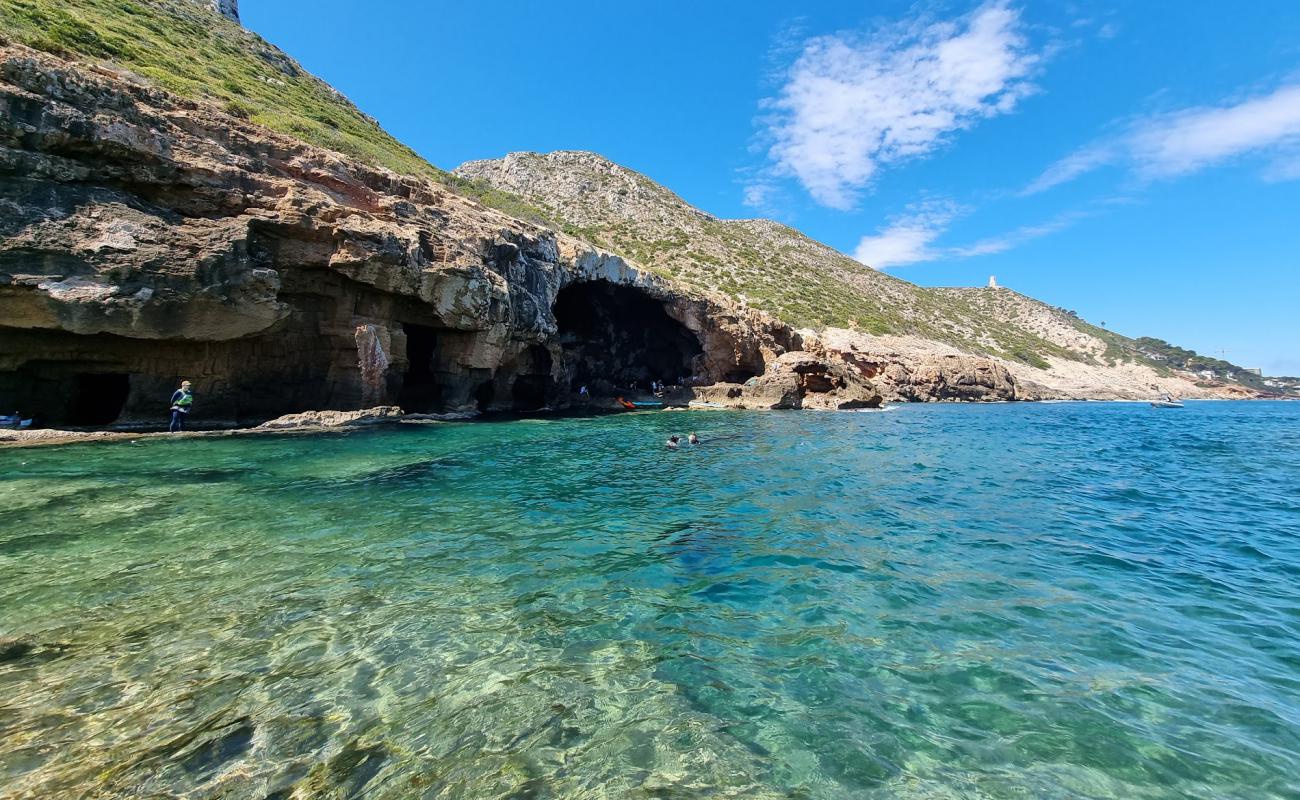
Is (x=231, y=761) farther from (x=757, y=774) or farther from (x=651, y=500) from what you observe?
(x=651, y=500)

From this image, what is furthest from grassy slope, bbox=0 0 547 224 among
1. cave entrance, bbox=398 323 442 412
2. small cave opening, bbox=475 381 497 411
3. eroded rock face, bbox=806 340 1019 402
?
eroded rock face, bbox=806 340 1019 402

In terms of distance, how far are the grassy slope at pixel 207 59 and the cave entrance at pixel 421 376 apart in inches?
357

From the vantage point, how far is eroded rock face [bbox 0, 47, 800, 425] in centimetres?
1390

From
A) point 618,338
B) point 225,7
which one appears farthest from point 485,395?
point 225,7

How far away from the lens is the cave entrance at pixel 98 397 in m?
17.0

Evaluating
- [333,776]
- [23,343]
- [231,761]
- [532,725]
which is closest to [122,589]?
[231,761]

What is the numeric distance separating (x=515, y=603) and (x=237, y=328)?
55.9ft

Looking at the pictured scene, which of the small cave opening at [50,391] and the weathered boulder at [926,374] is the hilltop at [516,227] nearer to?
the weathered boulder at [926,374]

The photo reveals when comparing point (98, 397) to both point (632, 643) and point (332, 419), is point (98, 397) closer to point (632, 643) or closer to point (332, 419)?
point (332, 419)

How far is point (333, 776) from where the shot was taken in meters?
3.08

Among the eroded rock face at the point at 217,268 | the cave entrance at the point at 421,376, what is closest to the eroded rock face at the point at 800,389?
the eroded rock face at the point at 217,268

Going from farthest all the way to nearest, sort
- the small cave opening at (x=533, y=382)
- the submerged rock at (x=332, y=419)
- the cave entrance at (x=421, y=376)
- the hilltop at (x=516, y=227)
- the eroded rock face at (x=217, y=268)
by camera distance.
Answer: the small cave opening at (x=533, y=382), the cave entrance at (x=421, y=376), the submerged rock at (x=332, y=419), the hilltop at (x=516, y=227), the eroded rock face at (x=217, y=268)

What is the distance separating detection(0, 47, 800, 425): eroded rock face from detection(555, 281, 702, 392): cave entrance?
10137 mm

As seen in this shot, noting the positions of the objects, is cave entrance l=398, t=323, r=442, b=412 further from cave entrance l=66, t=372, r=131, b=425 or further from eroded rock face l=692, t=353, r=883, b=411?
eroded rock face l=692, t=353, r=883, b=411
